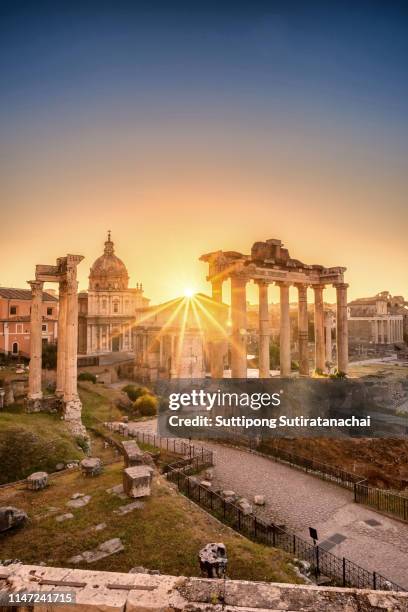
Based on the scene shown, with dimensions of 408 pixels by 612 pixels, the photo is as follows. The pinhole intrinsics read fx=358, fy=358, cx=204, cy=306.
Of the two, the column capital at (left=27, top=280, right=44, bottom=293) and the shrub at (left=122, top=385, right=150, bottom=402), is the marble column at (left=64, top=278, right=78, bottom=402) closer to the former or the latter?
the column capital at (left=27, top=280, right=44, bottom=293)

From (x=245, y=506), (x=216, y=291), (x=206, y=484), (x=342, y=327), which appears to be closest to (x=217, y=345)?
(x=216, y=291)

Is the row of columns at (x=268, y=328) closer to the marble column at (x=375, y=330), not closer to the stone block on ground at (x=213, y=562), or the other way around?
the stone block on ground at (x=213, y=562)

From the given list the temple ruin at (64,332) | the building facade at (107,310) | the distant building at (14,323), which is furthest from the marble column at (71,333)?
the building facade at (107,310)

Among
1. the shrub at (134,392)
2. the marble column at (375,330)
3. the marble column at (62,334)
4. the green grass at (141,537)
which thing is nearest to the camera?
the green grass at (141,537)

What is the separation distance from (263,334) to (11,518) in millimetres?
15229

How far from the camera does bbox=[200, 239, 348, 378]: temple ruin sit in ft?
63.6

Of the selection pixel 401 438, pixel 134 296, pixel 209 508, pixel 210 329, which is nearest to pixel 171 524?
pixel 209 508

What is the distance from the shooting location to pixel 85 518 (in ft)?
31.8

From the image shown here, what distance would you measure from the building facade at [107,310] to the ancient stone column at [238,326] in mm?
33686

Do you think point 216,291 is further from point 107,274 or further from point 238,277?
point 107,274

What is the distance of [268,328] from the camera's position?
21562mm

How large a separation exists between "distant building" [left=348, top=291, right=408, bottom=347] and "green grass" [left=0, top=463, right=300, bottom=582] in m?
72.0

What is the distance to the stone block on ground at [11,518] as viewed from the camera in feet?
29.4

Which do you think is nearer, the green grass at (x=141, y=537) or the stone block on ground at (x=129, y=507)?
the green grass at (x=141, y=537)
